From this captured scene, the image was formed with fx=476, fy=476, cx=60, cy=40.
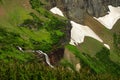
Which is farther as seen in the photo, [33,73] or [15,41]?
[15,41]

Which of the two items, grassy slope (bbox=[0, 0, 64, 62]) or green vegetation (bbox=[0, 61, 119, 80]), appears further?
grassy slope (bbox=[0, 0, 64, 62])

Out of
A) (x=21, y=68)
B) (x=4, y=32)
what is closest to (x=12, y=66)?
(x=21, y=68)

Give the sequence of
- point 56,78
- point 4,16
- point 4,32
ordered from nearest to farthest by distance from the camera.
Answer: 1. point 56,78
2. point 4,32
3. point 4,16

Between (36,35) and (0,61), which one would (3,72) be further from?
(36,35)

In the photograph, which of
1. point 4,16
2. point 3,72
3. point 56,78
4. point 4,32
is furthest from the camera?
point 4,16

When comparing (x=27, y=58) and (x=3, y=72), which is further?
(x=27, y=58)

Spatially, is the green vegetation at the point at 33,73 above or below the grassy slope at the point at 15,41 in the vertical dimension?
above

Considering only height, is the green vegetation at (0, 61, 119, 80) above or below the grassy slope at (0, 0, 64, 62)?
above

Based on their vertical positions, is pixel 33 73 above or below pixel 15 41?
above

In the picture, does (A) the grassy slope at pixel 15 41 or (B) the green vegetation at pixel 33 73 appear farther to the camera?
(A) the grassy slope at pixel 15 41

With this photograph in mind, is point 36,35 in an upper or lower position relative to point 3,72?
lower
